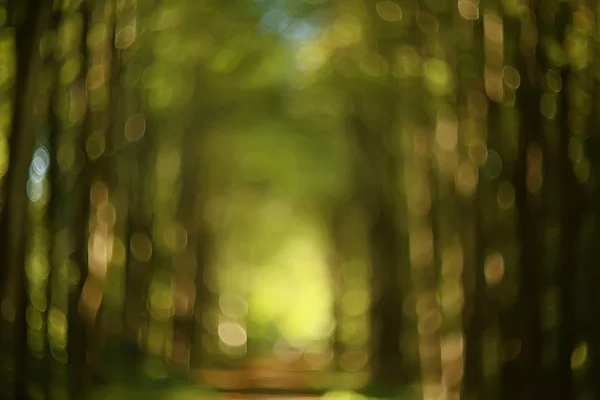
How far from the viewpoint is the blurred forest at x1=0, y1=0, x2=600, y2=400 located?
649 millimetres

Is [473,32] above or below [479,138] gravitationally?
above

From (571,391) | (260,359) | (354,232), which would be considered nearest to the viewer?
(571,391)

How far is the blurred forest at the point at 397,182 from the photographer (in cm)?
65

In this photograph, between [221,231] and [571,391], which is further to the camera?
[221,231]

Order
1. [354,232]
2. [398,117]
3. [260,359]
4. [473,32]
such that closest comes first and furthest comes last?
[473,32] < [398,117] < [260,359] < [354,232]

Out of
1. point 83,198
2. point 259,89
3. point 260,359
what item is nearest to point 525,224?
point 83,198

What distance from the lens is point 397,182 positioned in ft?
6.87

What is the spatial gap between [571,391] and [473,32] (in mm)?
417

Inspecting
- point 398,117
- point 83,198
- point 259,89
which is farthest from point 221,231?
point 83,198

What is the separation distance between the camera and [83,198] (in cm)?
72

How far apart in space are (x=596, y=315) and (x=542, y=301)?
2.2 inches

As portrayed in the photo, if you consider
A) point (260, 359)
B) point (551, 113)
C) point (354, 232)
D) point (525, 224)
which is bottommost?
point (260, 359)

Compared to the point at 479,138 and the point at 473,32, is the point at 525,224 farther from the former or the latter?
the point at 473,32

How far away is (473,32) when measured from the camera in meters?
0.74
